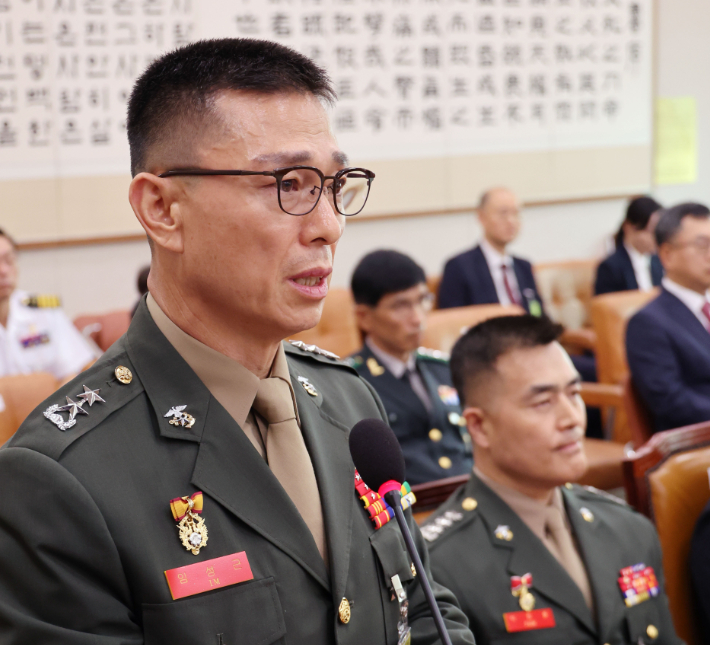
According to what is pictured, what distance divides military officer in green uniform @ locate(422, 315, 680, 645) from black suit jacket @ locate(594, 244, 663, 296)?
10.3ft

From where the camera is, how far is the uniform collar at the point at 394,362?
2.56m

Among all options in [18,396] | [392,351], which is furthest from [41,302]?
[392,351]

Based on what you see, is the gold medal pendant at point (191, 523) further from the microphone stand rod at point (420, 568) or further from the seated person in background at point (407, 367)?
the seated person in background at point (407, 367)

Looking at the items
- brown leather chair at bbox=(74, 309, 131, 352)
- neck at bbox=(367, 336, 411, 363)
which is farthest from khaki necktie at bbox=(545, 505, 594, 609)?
brown leather chair at bbox=(74, 309, 131, 352)

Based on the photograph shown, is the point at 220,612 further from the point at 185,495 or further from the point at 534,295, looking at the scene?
the point at 534,295

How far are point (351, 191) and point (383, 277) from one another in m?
1.65

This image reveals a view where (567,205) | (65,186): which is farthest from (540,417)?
(567,205)

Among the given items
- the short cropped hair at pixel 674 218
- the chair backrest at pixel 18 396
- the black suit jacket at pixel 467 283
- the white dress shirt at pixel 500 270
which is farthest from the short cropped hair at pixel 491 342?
the white dress shirt at pixel 500 270

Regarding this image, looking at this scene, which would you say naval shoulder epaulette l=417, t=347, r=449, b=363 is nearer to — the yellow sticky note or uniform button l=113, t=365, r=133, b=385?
uniform button l=113, t=365, r=133, b=385

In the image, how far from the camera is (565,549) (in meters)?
1.51

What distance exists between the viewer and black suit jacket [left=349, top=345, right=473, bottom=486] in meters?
2.41

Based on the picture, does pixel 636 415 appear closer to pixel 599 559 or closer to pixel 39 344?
pixel 599 559

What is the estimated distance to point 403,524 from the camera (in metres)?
0.76

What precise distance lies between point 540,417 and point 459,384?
225 mm
